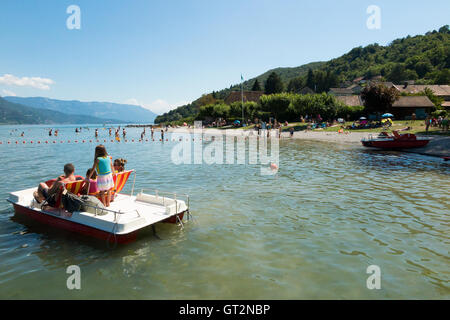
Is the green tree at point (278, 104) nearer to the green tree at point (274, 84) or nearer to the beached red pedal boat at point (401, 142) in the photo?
the beached red pedal boat at point (401, 142)

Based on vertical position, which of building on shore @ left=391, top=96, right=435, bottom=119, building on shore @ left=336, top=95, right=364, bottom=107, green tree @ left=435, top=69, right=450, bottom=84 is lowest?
building on shore @ left=391, top=96, right=435, bottom=119

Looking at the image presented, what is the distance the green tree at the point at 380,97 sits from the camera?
5369 centimetres

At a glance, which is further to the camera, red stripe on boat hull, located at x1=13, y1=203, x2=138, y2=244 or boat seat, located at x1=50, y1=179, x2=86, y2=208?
boat seat, located at x1=50, y1=179, x2=86, y2=208

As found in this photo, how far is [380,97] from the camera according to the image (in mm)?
53906

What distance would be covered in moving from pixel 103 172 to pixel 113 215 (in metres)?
1.42

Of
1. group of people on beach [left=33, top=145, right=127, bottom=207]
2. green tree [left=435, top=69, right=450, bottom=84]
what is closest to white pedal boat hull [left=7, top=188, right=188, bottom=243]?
group of people on beach [left=33, top=145, right=127, bottom=207]

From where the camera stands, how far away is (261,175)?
779 inches

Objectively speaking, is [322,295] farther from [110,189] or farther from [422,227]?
→ [110,189]

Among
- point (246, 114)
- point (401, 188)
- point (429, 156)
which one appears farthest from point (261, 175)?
point (246, 114)

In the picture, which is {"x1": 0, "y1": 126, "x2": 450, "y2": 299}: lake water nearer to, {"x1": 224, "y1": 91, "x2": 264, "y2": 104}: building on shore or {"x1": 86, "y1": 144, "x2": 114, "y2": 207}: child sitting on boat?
{"x1": 86, "y1": 144, "x2": 114, "y2": 207}: child sitting on boat

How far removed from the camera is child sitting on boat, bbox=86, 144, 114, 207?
8898mm

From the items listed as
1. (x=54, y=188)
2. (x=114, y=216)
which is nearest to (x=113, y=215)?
(x=114, y=216)

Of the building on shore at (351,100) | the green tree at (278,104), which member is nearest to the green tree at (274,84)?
the building on shore at (351,100)

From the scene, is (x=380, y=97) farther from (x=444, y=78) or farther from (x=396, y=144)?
Result: (x=444, y=78)
